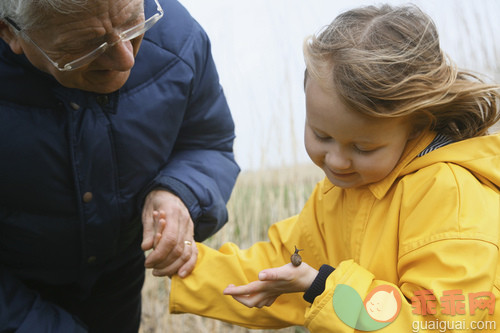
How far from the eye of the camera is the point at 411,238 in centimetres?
161

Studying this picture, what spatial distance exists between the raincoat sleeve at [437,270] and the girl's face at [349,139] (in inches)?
4.7

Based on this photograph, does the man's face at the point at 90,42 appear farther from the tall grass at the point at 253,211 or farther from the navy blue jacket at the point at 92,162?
the tall grass at the point at 253,211

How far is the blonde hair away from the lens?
1.61 metres

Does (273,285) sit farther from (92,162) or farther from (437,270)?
(92,162)

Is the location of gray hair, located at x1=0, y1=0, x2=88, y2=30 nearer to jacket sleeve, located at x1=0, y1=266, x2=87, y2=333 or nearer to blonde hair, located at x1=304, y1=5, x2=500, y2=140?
blonde hair, located at x1=304, y1=5, x2=500, y2=140

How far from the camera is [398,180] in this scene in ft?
5.73

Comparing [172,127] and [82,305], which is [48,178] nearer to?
[172,127]

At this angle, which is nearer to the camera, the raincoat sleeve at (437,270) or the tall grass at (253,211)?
the raincoat sleeve at (437,270)

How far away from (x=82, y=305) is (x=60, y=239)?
0.42 meters

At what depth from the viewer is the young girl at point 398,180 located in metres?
1.52

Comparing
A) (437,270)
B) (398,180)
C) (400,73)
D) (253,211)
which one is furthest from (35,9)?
(253,211)

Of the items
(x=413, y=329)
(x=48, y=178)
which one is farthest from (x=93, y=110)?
(x=413, y=329)

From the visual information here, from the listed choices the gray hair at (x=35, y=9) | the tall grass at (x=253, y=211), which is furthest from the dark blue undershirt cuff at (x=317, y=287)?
the tall grass at (x=253, y=211)

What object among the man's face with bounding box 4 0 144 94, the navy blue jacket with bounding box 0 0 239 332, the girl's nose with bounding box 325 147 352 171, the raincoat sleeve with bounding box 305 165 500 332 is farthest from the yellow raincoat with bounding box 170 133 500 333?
the man's face with bounding box 4 0 144 94
